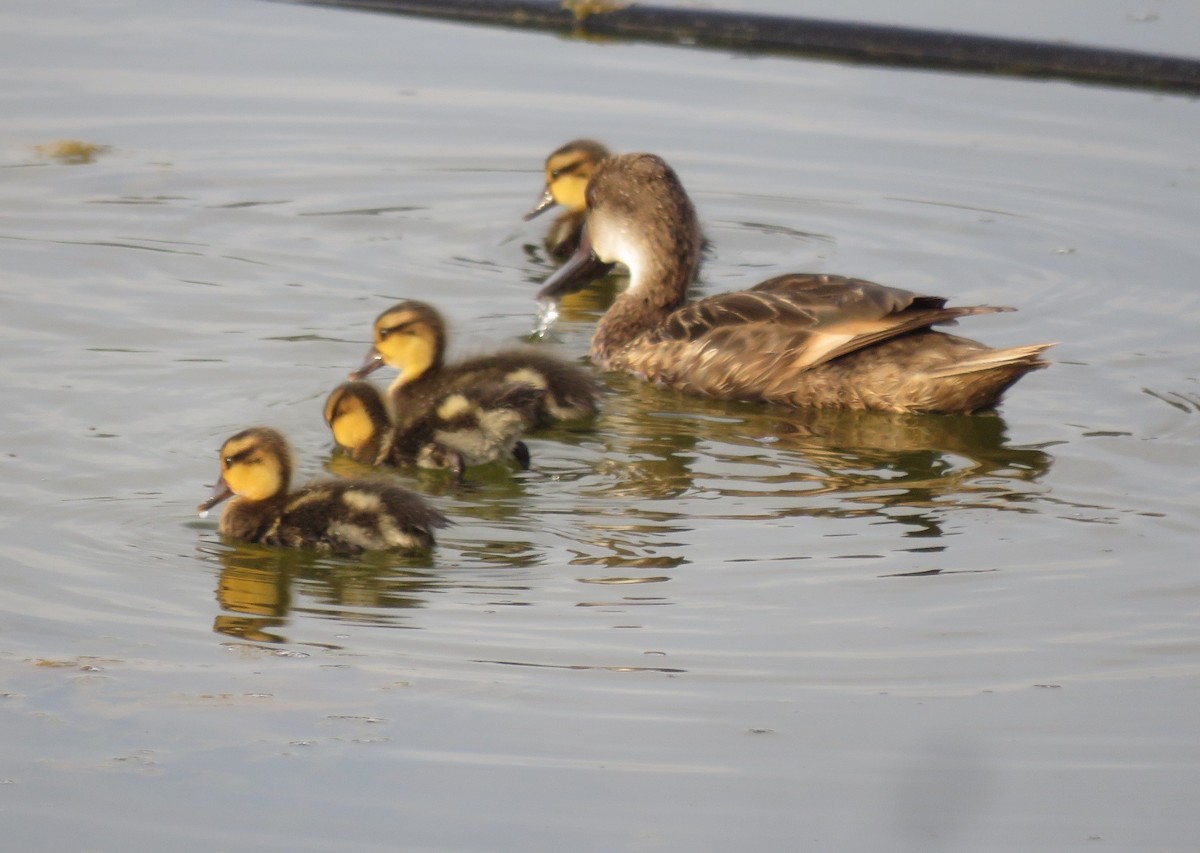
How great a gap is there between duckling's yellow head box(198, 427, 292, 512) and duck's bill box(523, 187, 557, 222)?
322 cm

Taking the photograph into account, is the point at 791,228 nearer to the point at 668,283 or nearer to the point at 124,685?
the point at 668,283

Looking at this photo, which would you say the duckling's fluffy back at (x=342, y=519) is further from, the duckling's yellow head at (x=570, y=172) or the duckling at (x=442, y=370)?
the duckling's yellow head at (x=570, y=172)

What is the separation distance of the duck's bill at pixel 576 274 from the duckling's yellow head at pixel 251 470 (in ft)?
7.55

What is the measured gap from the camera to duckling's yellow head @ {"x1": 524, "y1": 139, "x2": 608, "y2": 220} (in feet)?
25.5

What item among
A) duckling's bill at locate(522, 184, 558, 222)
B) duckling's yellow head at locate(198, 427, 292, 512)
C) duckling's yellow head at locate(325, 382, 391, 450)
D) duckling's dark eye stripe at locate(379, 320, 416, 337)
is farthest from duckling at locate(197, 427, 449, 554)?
duckling's bill at locate(522, 184, 558, 222)

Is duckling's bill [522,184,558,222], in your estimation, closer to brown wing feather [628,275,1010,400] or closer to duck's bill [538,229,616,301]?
duck's bill [538,229,616,301]

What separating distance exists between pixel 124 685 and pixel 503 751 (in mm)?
748

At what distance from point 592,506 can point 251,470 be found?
0.84 m

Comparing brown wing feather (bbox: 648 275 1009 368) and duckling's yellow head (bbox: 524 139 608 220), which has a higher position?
duckling's yellow head (bbox: 524 139 608 220)

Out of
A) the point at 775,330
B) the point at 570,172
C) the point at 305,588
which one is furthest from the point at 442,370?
the point at 570,172

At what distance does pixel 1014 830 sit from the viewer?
10.9 ft

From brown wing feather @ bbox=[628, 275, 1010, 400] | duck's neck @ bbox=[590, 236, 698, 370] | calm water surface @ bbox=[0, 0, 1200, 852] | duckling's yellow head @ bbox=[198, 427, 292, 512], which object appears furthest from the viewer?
duck's neck @ bbox=[590, 236, 698, 370]

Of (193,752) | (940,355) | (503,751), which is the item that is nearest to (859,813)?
(503,751)

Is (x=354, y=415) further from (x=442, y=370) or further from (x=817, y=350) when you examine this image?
(x=817, y=350)
